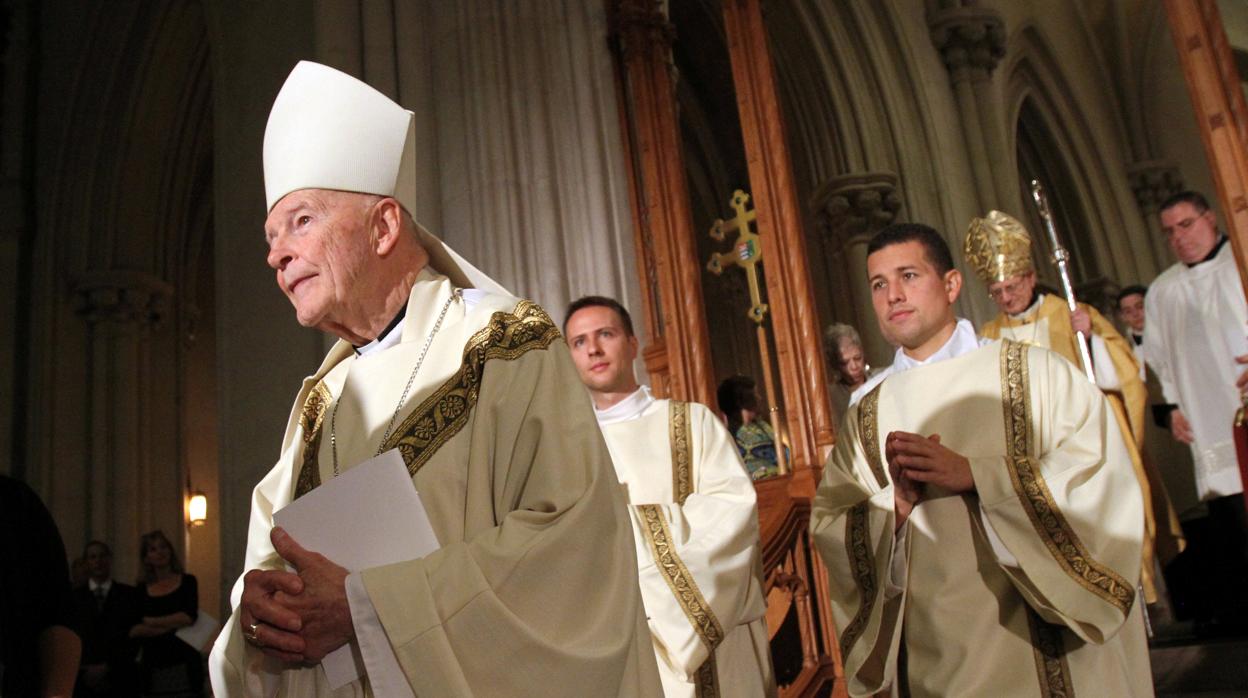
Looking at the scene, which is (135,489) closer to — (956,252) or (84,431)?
(84,431)

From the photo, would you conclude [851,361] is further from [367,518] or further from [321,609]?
[321,609]

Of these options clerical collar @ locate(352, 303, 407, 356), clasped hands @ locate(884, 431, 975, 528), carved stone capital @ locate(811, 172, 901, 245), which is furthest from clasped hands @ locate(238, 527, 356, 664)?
carved stone capital @ locate(811, 172, 901, 245)

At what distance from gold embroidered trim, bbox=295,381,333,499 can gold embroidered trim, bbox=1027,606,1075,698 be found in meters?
1.67

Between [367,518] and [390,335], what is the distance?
43cm

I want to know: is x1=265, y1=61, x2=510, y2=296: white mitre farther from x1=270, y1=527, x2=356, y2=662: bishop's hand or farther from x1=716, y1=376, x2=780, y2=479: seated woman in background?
x1=716, y1=376, x2=780, y2=479: seated woman in background

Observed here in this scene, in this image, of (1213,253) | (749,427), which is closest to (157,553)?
(749,427)

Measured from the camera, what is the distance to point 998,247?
483cm

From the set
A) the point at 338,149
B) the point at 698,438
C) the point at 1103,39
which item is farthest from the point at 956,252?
the point at 338,149

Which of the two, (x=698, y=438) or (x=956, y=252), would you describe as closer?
(x=698, y=438)

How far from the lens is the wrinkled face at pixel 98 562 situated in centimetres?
710

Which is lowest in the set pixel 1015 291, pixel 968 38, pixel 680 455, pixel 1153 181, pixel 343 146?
pixel 680 455

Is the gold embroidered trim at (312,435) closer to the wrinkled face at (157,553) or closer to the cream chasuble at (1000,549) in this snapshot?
the cream chasuble at (1000,549)

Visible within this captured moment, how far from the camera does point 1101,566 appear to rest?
8.38 ft

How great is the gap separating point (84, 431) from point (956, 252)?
26.3 ft
